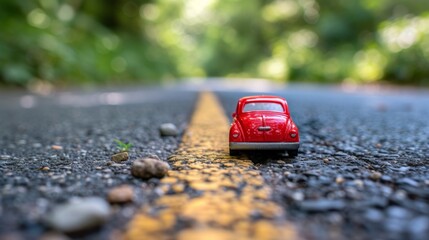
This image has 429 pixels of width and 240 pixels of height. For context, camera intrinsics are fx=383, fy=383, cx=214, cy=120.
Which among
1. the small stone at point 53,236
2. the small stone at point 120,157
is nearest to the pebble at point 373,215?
the small stone at point 53,236

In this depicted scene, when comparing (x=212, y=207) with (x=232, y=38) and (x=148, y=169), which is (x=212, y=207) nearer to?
(x=148, y=169)

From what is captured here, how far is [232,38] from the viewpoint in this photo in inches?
1454

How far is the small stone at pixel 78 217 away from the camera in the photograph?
111 centimetres

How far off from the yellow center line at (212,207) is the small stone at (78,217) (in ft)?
0.33

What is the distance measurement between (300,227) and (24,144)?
2200 millimetres

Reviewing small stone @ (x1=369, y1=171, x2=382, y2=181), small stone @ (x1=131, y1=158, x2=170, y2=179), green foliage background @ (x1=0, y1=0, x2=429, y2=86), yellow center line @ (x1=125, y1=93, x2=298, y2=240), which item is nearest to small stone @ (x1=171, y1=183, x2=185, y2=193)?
yellow center line @ (x1=125, y1=93, x2=298, y2=240)

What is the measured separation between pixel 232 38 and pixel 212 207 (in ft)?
120

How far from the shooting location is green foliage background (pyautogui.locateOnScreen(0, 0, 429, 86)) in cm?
1068

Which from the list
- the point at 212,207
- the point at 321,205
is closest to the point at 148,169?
the point at 212,207

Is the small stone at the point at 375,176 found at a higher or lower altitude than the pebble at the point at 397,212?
higher

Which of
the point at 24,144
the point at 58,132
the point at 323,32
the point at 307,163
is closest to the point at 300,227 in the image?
the point at 307,163

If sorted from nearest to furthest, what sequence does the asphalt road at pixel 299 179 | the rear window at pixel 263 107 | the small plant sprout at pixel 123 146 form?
the asphalt road at pixel 299 179, the rear window at pixel 263 107, the small plant sprout at pixel 123 146

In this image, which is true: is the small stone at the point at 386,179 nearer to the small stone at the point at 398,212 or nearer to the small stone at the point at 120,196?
the small stone at the point at 398,212

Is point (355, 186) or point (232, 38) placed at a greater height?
point (232, 38)
